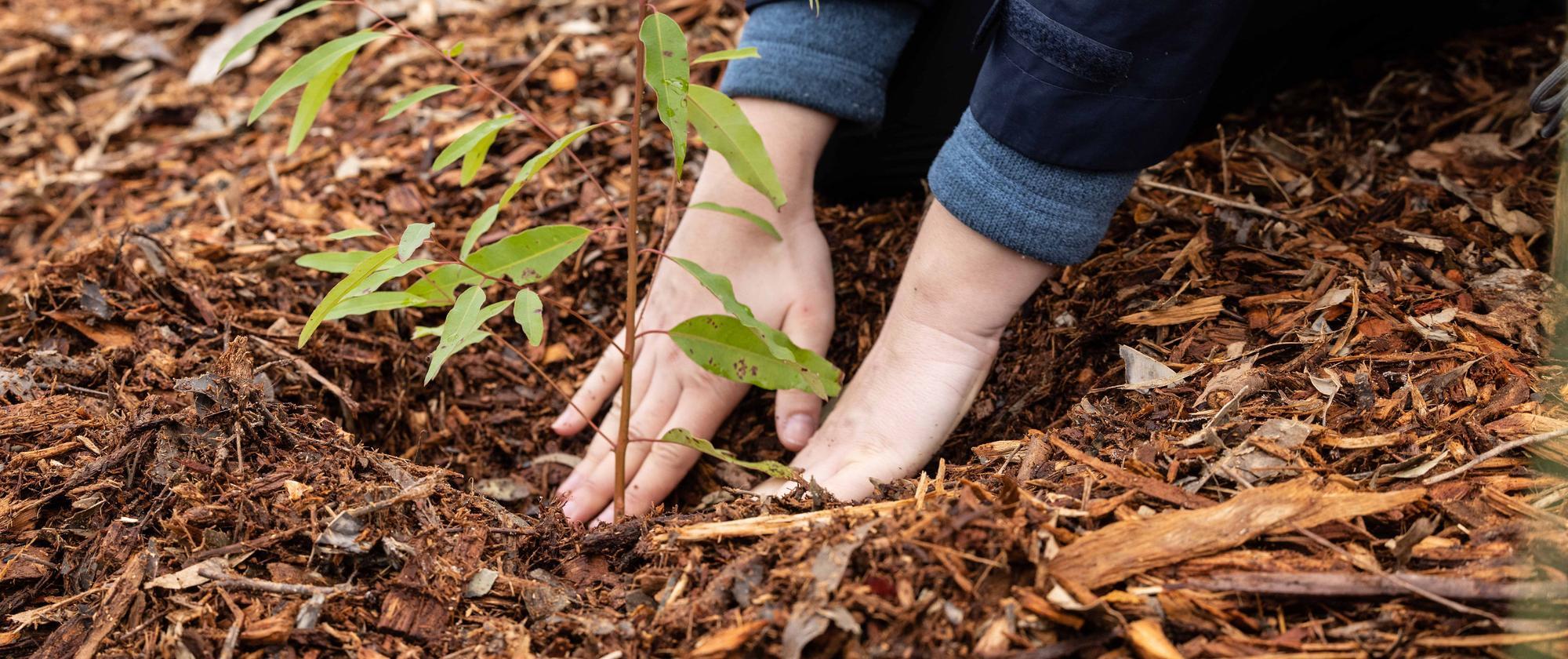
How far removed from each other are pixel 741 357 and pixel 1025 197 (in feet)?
1.48

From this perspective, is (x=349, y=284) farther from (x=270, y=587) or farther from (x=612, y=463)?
(x=612, y=463)

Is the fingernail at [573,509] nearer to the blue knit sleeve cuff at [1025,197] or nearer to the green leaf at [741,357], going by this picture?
the green leaf at [741,357]

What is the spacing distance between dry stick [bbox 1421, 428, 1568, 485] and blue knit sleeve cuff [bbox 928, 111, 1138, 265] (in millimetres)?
522

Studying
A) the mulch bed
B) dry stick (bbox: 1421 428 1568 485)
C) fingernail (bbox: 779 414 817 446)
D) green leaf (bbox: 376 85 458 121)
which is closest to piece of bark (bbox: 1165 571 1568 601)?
the mulch bed

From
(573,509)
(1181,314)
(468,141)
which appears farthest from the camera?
(573,509)

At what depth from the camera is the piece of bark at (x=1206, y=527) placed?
3.18 ft

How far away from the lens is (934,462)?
1526 mm

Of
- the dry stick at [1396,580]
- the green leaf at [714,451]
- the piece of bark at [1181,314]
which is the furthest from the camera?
the piece of bark at [1181,314]

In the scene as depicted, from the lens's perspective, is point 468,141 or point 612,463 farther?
point 612,463

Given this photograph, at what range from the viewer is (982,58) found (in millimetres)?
1786

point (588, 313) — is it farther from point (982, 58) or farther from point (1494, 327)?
point (1494, 327)

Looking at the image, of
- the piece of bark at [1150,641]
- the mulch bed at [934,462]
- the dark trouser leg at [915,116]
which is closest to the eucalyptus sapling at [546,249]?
the mulch bed at [934,462]

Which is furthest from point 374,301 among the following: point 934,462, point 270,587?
point 934,462

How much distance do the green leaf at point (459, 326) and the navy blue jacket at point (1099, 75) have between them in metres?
0.72
